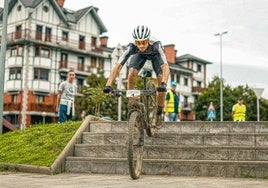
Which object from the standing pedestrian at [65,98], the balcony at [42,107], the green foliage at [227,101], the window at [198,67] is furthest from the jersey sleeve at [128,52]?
the window at [198,67]

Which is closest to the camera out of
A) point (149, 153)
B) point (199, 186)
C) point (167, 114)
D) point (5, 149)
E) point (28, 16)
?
point (199, 186)

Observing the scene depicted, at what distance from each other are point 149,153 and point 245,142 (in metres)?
1.96

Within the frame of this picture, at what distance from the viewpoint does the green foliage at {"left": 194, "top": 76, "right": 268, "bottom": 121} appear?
6375 centimetres

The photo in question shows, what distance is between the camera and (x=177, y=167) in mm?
7867

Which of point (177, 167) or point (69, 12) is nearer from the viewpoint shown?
point (177, 167)

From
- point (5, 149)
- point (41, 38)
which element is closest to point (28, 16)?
point (41, 38)

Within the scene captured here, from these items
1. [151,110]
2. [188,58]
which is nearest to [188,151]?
[151,110]

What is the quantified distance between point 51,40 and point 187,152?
5100 cm

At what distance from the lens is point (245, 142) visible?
869cm

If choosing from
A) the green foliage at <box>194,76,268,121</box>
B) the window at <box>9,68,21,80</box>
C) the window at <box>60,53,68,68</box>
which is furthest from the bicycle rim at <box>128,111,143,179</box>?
the green foliage at <box>194,76,268,121</box>

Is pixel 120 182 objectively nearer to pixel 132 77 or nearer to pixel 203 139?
pixel 132 77

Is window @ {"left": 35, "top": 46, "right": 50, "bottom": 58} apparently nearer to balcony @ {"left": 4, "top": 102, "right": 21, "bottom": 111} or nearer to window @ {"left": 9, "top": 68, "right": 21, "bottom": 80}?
window @ {"left": 9, "top": 68, "right": 21, "bottom": 80}

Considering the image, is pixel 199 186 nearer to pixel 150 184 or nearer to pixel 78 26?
pixel 150 184

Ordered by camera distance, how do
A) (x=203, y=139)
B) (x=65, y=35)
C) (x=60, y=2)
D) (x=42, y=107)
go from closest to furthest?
(x=203, y=139), (x=42, y=107), (x=65, y=35), (x=60, y=2)
